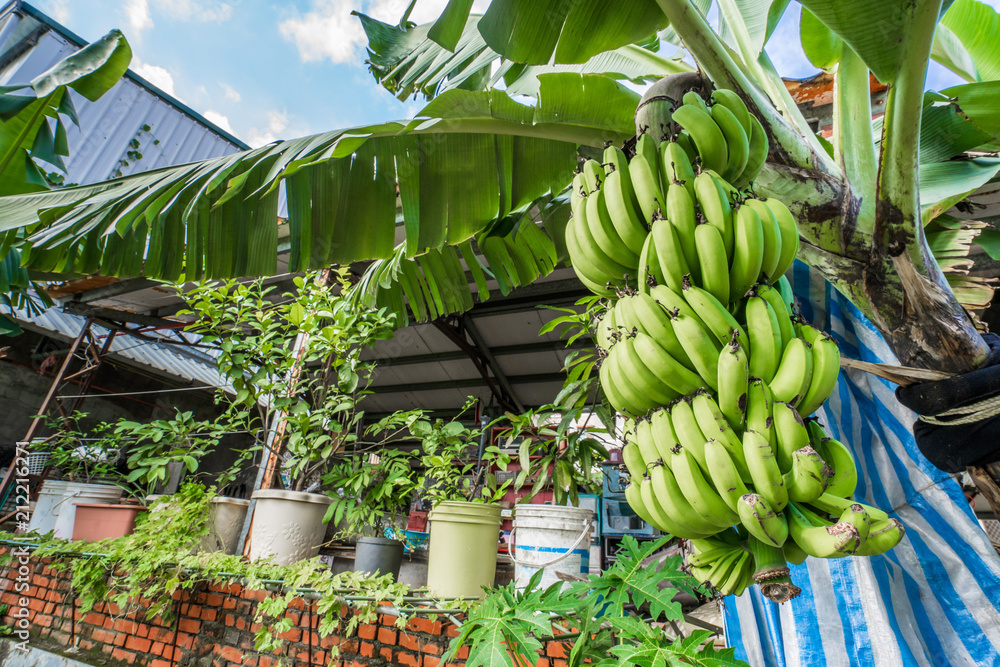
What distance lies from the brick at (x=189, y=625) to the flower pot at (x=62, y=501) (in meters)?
1.31

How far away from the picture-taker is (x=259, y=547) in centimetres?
237

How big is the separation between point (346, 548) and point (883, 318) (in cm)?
306

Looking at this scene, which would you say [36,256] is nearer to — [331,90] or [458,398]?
[331,90]

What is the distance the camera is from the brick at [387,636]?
1920mm

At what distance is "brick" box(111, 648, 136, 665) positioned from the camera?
2.64 metres

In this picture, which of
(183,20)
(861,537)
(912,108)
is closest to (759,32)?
(912,108)

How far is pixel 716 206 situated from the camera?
828 millimetres

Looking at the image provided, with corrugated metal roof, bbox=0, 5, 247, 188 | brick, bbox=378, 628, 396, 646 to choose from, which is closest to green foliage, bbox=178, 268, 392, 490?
brick, bbox=378, 628, 396, 646

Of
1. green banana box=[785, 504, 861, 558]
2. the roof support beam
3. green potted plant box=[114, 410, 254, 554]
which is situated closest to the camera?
green banana box=[785, 504, 861, 558]

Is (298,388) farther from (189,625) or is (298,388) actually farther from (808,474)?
(808,474)

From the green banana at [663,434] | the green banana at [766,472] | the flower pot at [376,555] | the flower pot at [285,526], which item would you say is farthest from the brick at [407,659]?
the green banana at [766,472]

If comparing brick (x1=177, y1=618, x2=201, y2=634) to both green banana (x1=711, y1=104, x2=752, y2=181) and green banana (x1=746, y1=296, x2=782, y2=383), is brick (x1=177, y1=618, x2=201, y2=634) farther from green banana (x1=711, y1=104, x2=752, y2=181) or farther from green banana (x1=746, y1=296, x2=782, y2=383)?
green banana (x1=711, y1=104, x2=752, y2=181)

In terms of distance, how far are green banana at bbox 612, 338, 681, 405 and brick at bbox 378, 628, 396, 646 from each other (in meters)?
1.72

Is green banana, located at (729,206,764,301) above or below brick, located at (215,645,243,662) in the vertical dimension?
above
